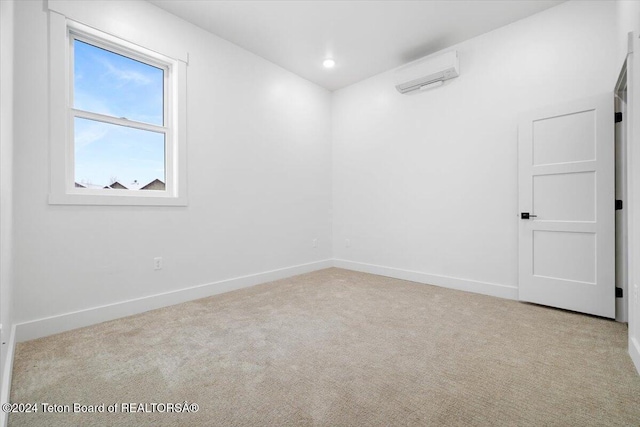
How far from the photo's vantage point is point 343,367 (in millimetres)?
1892

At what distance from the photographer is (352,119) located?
15.8 ft

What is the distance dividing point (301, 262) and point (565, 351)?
10.5 feet

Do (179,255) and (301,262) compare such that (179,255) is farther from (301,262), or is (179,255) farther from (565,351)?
(565,351)

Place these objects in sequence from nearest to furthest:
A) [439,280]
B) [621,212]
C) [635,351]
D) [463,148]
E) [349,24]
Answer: [635,351], [621,212], [349,24], [463,148], [439,280]

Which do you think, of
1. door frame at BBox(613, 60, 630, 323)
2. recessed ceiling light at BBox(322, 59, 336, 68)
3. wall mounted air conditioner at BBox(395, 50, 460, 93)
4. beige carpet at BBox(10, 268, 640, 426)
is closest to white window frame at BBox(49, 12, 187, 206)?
beige carpet at BBox(10, 268, 640, 426)

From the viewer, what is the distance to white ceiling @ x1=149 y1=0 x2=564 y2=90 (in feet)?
9.89

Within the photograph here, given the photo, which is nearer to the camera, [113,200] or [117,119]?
[113,200]

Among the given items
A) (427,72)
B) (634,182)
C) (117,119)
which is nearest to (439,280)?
(634,182)

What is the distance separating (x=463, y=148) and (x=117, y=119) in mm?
3774

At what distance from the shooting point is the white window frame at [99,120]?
2.43m

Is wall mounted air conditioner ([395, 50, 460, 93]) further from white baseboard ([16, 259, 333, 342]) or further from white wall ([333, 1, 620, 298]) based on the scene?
white baseboard ([16, 259, 333, 342])

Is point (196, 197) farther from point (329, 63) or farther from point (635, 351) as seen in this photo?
point (635, 351)

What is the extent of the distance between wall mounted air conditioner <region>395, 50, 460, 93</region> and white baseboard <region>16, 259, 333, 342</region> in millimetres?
3088

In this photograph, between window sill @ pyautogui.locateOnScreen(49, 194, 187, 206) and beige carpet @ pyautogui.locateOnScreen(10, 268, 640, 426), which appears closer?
beige carpet @ pyautogui.locateOnScreen(10, 268, 640, 426)
